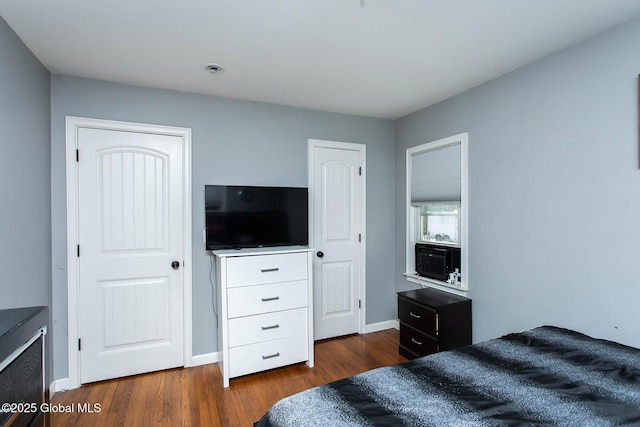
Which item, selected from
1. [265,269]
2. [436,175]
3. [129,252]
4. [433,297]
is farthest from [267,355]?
[436,175]

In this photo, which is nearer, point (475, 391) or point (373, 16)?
point (475, 391)

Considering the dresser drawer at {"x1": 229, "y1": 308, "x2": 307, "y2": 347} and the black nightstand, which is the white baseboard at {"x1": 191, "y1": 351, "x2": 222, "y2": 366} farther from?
the black nightstand

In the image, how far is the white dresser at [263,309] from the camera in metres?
Answer: 2.51

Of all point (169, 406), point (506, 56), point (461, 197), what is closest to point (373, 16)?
point (506, 56)

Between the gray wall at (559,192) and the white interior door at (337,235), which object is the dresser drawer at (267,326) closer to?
the white interior door at (337,235)

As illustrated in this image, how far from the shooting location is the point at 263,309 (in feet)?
8.61

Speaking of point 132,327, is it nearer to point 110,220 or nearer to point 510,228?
point 110,220

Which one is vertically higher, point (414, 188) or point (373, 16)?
point (373, 16)

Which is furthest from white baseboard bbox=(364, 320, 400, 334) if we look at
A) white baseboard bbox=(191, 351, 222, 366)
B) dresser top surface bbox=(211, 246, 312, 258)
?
white baseboard bbox=(191, 351, 222, 366)

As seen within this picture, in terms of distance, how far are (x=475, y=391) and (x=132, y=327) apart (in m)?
2.57

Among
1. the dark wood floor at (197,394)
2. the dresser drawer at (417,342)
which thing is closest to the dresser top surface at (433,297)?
the dresser drawer at (417,342)

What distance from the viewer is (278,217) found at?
9.71 ft

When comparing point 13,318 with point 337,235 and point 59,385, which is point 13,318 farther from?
point 337,235

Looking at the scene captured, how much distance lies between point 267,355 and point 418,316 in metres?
1.34
